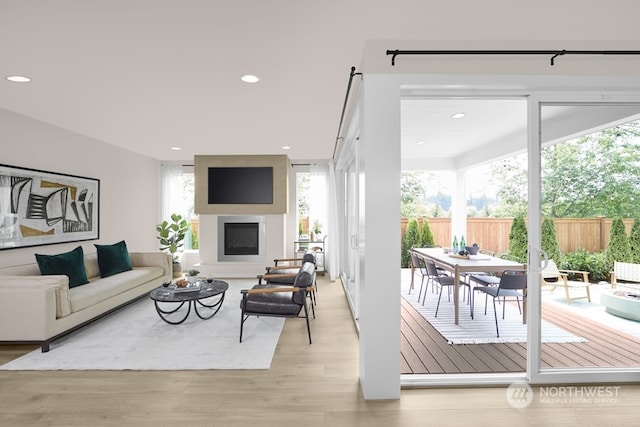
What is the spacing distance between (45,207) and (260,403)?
404 cm

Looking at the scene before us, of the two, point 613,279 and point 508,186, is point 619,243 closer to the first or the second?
point 613,279

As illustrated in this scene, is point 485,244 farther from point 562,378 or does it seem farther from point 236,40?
point 236,40

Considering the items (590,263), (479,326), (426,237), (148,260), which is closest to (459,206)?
(426,237)

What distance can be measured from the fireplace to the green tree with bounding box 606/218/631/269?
17.5 ft

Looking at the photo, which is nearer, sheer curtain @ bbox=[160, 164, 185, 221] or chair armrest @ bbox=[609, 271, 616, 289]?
chair armrest @ bbox=[609, 271, 616, 289]

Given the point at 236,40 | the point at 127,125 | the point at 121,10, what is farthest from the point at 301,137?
the point at 121,10

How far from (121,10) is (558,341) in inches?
178

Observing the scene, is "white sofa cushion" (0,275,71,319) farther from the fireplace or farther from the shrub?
the shrub

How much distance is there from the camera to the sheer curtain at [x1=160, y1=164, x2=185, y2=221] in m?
7.14

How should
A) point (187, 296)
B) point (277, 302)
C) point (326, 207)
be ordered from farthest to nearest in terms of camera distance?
point (326, 207), point (187, 296), point (277, 302)

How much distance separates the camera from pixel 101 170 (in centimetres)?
543

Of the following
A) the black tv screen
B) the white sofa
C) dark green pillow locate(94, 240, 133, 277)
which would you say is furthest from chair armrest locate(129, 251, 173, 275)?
the black tv screen

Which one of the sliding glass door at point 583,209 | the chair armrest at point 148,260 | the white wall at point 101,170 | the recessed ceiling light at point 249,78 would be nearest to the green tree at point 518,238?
the sliding glass door at point 583,209

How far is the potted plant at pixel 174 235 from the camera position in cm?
668
